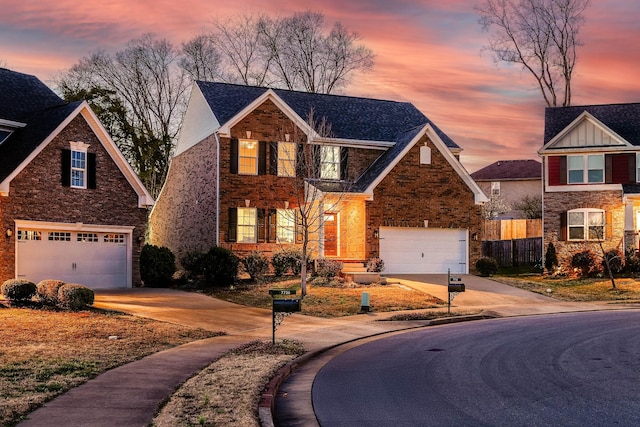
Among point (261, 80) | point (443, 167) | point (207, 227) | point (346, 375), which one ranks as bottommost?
point (346, 375)

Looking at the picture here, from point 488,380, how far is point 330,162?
24496 millimetres

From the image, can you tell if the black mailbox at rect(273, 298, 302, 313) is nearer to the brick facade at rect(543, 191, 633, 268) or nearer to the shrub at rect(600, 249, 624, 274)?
the shrub at rect(600, 249, 624, 274)

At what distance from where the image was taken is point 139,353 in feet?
48.2

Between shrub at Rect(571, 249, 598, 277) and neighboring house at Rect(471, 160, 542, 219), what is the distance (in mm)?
26948

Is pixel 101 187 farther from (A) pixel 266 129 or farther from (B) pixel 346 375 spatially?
(B) pixel 346 375

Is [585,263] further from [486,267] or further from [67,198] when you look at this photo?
[67,198]

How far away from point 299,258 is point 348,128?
845 centimetres

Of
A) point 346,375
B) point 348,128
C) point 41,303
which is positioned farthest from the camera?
point 348,128

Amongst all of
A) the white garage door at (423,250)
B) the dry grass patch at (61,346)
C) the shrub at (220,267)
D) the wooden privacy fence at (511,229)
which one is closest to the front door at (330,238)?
the white garage door at (423,250)

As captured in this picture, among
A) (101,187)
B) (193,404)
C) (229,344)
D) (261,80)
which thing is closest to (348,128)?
(101,187)

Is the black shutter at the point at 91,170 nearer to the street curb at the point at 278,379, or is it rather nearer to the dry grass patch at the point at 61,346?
the dry grass patch at the point at 61,346

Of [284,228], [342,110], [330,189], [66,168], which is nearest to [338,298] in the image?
[330,189]

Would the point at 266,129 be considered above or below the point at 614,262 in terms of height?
above

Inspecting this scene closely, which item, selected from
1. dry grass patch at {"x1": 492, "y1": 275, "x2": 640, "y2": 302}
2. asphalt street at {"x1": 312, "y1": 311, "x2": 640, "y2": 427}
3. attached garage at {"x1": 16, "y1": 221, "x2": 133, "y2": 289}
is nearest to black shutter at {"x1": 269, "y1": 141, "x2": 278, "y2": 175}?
attached garage at {"x1": 16, "y1": 221, "x2": 133, "y2": 289}
